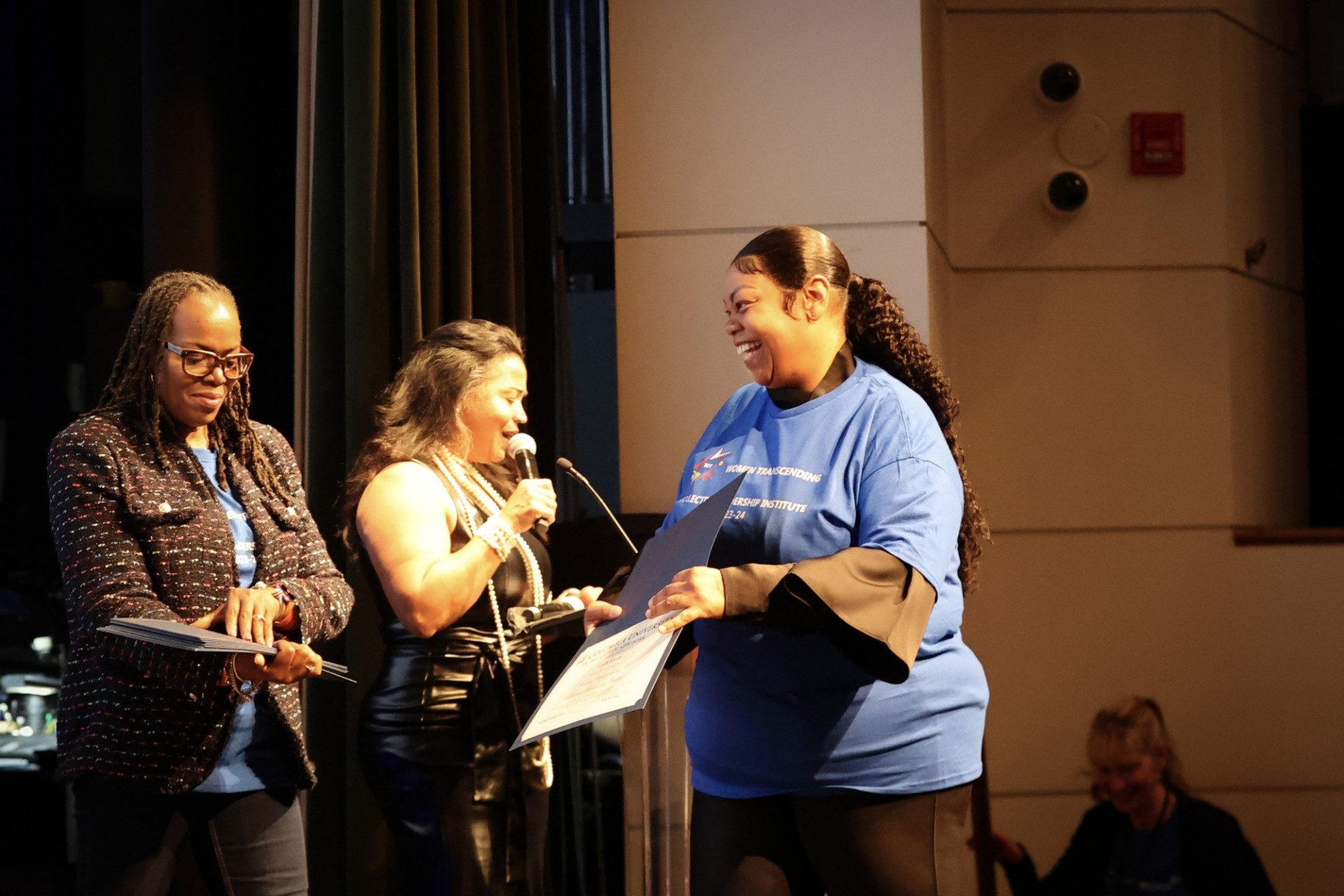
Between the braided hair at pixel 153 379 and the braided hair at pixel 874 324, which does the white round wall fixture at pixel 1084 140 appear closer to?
the braided hair at pixel 874 324

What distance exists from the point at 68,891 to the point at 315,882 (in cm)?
93

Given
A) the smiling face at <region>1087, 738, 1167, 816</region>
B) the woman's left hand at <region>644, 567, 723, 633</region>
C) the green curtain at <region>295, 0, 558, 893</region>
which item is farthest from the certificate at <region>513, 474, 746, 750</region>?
the smiling face at <region>1087, 738, 1167, 816</region>

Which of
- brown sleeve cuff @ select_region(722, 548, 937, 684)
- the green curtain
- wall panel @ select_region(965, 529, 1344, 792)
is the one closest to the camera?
brown sleeve cuff @ select_region(722, 548, 937, 684)

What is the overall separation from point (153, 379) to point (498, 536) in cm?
58

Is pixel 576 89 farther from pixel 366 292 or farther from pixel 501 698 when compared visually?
pixel 501 698

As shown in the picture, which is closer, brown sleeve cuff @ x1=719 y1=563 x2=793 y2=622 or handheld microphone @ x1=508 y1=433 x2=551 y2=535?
brown sleeve cuff @ x1=719 y1=563 x2=793 y2=622

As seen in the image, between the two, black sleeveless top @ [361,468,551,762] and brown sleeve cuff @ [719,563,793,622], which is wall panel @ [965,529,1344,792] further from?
brown sleeve cuff @ [719,563,793,622]

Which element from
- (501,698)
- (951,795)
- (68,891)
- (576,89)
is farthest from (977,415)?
(68,891)

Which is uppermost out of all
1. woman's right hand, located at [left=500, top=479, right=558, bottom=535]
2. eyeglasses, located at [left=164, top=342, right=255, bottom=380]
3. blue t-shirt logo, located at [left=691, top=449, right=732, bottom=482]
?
eyeglasses, located at [left=164, top=342, right=255, bottom=380]

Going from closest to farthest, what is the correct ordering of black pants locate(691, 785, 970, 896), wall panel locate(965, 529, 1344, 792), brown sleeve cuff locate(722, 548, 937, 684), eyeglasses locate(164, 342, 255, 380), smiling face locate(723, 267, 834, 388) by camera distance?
1. brown sleeve cuff locate(722, 548, 937, 684)
2. black pants locate(691, 785, 970, 896)
3. smiling face locate(723, 267, 834, 388)
4. eyeglasses locate(164, 342, 255, 380)
5. wall panel locate(965, 529, 1344, 792)

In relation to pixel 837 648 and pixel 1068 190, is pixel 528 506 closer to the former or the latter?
pixel 837 648

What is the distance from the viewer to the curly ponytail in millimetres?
1752

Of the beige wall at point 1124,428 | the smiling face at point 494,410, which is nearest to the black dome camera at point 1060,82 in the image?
the beige wall at point 1124,428

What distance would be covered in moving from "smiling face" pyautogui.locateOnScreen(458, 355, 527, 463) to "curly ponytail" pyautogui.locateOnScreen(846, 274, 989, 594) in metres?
0.76
